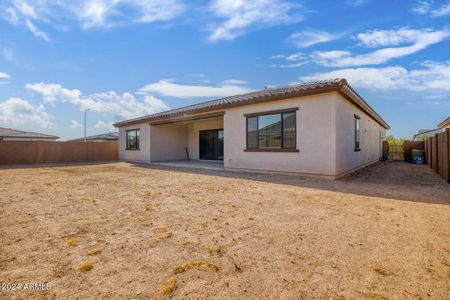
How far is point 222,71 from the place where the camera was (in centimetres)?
1483

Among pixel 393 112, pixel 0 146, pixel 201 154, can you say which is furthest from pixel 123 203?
pixel 393 112

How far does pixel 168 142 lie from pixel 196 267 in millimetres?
14321

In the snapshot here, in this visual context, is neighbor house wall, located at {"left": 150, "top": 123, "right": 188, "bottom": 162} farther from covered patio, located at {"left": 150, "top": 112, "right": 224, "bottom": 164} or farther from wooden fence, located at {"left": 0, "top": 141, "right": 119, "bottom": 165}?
wooden fence, located at {"left": 0, "top": 141, "right": 119, "bottom": 165}

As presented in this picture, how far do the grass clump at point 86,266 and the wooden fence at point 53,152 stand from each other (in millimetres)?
18353

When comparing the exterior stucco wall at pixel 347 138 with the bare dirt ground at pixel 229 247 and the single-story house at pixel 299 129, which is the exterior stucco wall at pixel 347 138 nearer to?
the single-story house at pixel 299 129

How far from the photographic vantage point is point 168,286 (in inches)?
76.5

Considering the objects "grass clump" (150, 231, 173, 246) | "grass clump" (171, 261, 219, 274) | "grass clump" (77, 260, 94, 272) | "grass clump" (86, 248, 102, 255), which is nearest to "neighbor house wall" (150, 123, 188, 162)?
"grass clump" (150, 231, 173, 246)

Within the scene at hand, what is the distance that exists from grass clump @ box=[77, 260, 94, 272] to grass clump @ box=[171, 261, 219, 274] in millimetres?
814

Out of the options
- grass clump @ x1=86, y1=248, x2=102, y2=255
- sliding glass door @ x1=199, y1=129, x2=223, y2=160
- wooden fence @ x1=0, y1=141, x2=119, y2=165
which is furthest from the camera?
wooden fence @ x1=0, y1=141, x2=119, y2=165

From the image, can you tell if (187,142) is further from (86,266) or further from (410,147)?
(410,147)

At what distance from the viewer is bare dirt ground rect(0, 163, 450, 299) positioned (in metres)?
1.94

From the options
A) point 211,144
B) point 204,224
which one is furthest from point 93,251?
point 211,144

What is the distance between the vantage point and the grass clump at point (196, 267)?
2.22 m

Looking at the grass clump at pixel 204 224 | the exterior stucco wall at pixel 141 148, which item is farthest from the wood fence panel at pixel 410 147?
the grass clump at pixel 204 224
